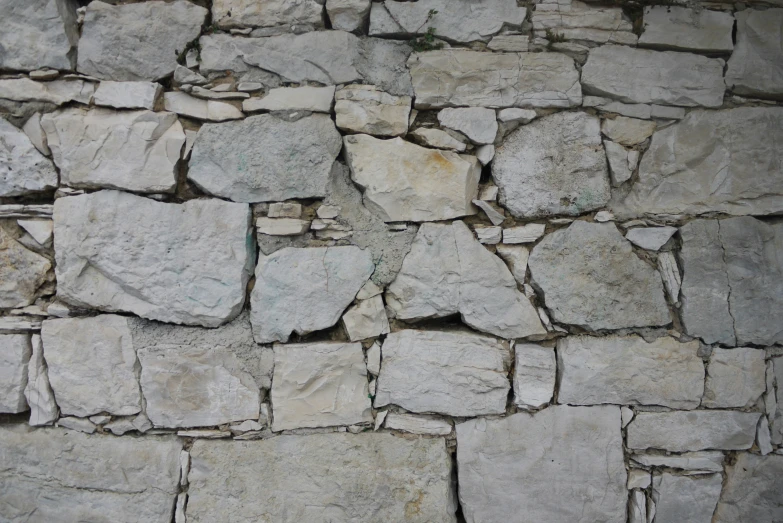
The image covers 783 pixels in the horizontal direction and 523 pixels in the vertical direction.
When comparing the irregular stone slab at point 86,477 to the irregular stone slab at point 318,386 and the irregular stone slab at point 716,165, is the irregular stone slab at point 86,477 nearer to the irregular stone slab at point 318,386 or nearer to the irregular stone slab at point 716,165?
the irregular stone slab at point 318,386

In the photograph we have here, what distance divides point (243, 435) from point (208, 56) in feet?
4.68

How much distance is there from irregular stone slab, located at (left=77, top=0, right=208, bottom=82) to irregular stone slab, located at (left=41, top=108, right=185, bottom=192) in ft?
0.60

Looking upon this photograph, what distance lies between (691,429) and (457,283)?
1.03m

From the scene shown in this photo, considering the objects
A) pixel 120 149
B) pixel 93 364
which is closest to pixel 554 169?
pixel 120 149

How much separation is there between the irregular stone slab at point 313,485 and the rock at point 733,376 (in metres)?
1.04

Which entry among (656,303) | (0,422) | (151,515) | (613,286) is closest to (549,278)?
(613,286)

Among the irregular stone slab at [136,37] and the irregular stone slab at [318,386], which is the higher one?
the irregular stone slab at [136,37]

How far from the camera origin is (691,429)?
201 centimetres

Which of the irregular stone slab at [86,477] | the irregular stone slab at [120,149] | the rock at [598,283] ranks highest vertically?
the irregular stone slab at [120,149]

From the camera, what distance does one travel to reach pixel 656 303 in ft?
6.59

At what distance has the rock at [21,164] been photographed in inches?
79.3

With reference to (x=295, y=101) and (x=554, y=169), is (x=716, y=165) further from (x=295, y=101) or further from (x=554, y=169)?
(x=295, y=101)

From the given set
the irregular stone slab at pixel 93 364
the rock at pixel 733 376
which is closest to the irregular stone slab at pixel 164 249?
the irregular stone slab at pixel 93 364

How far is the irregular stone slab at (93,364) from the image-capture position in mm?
2012
